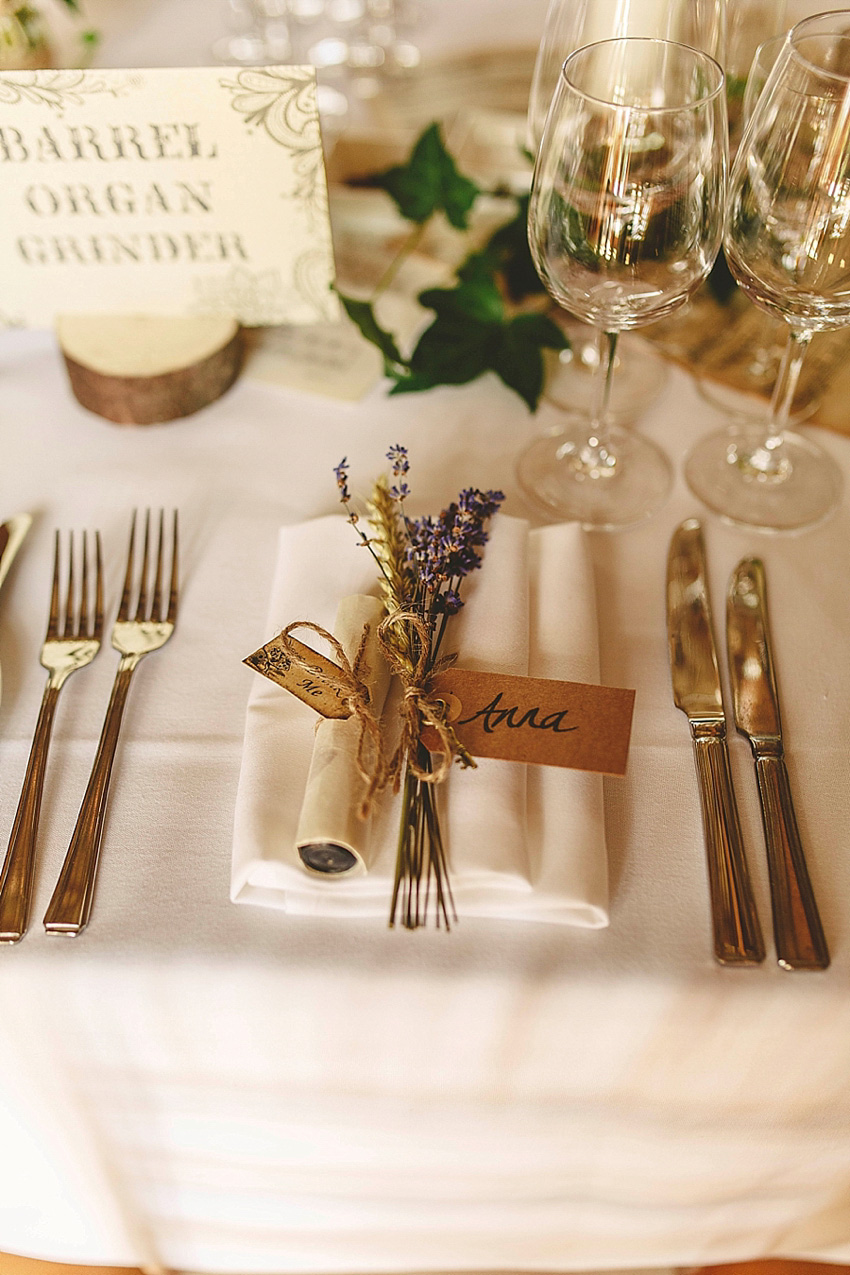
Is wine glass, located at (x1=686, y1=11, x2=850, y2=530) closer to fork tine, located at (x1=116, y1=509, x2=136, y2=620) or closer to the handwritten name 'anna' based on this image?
the handwritten name 'anna'

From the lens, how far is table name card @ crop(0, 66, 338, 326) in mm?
805

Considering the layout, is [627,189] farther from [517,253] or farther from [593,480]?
[517,253]

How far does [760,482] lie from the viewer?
34.9 inches

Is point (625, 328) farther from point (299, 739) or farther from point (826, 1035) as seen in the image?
point (826, 1035)

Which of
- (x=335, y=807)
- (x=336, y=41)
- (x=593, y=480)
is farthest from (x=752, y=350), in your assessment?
(x=336, y=41)

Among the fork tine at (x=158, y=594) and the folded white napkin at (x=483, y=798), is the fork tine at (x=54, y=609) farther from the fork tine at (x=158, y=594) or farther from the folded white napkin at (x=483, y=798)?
the folded white napkin at (x=483, y=798)

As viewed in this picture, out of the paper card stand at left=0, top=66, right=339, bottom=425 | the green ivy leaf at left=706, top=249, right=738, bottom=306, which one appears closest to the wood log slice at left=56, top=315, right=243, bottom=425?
the paper card stand at left=0, top=66, right=339, bottom=425

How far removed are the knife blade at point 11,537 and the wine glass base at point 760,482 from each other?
2.08 ft

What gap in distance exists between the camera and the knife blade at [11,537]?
80 centimetres

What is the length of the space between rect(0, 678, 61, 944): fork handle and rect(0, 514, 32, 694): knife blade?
6.6 inches

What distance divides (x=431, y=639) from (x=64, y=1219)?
621 millimetres

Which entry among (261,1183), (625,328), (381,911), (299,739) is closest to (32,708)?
(299,739)

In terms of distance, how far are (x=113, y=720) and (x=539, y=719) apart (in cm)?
33

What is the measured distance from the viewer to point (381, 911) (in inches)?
23.1
